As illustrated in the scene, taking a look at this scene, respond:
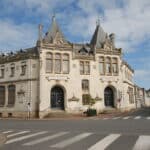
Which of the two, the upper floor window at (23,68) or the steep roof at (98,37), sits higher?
the steep roof at (98,37)

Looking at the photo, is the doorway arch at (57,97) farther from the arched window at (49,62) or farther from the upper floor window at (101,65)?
the upper floor window at (101,65)

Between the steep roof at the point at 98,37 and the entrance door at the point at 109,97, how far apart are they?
7642 millimetres

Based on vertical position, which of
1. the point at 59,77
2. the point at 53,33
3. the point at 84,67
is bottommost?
the point at 59,77

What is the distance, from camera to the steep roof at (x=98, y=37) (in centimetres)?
4836

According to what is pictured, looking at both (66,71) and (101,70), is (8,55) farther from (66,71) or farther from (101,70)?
(101,70)

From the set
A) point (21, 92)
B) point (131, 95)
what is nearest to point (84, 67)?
point (21, 92)

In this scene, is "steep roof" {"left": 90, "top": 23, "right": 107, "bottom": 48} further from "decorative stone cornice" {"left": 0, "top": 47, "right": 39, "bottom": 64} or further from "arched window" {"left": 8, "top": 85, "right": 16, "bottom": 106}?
"arched window" {"left": 8, "top": 85, "right": 16, "bottom": 106}

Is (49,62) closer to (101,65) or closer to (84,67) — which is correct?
(84,67)

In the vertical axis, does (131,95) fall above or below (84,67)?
below

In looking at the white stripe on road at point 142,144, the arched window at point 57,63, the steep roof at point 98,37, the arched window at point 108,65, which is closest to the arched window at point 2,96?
the arched window at point 57,63

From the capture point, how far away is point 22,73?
4353 cm

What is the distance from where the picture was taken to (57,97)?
43.0 m

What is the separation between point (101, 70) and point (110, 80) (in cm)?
219

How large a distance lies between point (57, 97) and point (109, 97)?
909 centimetres
